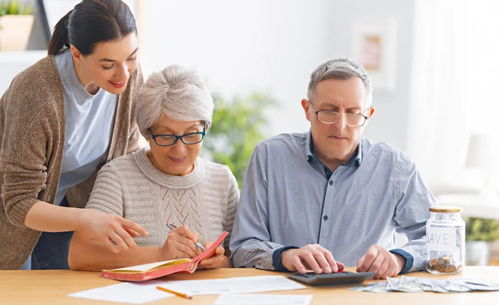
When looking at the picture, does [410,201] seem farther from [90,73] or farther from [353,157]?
[90,73]

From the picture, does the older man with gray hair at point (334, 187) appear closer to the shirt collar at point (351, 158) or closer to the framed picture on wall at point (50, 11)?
the shirt collar at point (351, 158)

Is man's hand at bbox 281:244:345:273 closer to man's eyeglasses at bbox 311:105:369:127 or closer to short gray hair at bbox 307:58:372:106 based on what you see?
man's eyeglasses at bbox 311:105:369:127

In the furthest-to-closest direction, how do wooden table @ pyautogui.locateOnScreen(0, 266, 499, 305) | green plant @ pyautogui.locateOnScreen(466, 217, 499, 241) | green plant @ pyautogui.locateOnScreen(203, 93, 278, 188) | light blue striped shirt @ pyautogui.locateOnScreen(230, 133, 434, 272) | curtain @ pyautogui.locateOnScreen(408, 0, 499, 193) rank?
curtain @ pyautogui.locateOnScreen(408, 0, 499, 193) < green plant @ pyautogui.locateOnScreen(466, 217, 499, 241) < green plant @ pyautogui.locateOnScreen(203, 93, 278, 188) < light blue striped shirt @ pyautogui.locateOnScreen(230, 133, 434, 272) < wooden table @ pyautogui.locateOnScreen(0, 266, 499, 305)

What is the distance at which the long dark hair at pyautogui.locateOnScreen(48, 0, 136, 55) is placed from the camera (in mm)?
2453

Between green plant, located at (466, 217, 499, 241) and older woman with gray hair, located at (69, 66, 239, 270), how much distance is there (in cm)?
315

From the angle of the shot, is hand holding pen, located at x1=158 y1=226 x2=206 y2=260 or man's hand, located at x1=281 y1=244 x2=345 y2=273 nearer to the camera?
man's hand, located at x1=281 y1=244 x2=345 y2=273

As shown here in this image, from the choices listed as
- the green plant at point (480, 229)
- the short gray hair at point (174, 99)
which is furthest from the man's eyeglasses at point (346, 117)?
the green plant at point (480, 229)

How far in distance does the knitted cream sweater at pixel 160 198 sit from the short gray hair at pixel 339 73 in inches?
17.1

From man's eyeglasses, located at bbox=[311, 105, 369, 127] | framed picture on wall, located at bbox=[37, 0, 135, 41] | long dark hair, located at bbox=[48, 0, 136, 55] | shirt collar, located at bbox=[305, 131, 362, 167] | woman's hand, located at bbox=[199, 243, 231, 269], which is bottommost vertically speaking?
woman's hand, located at bbox=[199, 243, 231, 269]

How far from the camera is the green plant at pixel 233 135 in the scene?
17.2 feet

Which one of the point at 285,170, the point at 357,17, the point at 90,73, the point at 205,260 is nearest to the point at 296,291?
the point at 205,260

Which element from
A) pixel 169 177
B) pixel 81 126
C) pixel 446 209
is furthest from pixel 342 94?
pixel 81 126

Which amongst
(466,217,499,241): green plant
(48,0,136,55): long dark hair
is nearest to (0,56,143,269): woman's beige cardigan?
(48,0,136,55): long dark hair

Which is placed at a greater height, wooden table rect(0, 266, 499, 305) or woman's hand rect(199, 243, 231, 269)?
woman's hand rect(199, 243, 231, 269)
